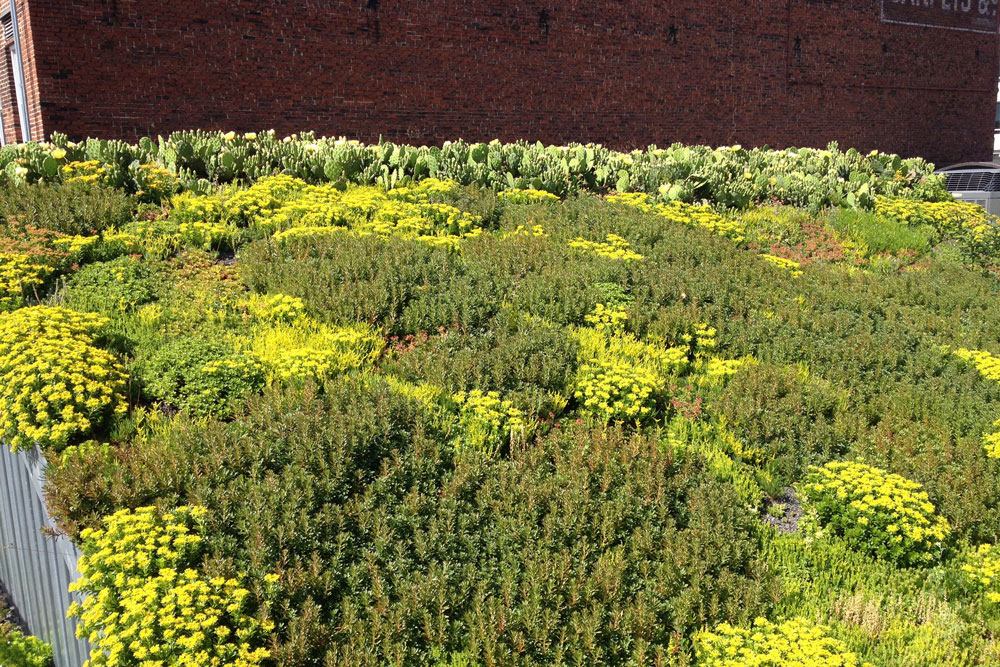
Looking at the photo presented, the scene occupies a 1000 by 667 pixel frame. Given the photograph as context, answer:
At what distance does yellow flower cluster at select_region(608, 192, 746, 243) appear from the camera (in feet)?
31.5

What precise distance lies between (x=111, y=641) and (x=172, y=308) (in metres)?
3.45

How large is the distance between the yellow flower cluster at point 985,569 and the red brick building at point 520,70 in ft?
45.1

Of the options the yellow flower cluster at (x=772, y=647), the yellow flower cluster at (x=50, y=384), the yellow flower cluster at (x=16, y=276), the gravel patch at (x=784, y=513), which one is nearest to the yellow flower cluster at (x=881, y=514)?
the gravel patch at (x=784, y=513)

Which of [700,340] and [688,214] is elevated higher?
[688,214]

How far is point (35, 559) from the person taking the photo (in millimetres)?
4609

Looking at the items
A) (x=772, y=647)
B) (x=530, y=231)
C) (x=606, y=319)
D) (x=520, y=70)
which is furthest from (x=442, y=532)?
(x=520, y=70)

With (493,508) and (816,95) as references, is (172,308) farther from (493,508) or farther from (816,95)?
(816,95)

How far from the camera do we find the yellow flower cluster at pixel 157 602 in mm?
3330

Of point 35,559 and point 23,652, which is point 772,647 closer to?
point 23,652

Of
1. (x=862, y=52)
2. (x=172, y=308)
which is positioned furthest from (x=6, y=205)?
(x=862, y=52)

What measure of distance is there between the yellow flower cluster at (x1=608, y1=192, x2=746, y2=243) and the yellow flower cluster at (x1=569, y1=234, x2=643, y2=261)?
1451 millimetres

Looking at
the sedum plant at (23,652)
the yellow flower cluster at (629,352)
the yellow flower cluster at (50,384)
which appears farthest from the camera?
the yellow flower cluster at (629,352)

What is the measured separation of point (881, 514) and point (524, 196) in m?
6.23

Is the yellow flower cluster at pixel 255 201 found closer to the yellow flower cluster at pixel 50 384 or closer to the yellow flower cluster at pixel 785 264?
the yellow flower cluster at pixel 50 384
